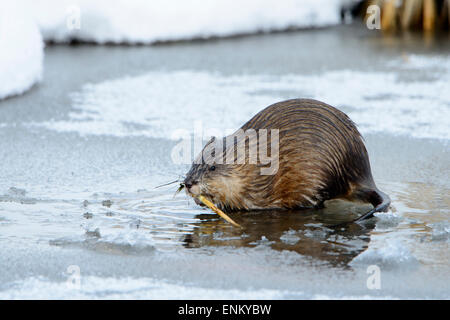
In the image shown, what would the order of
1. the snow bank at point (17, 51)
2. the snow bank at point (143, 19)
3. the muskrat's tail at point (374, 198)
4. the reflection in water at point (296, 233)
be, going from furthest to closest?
the snow bank at point (143, 19)
the snow bank at point (17, 51)
the muskrat's tail at point (374, 198)
the reflection in water at point (296, 233)

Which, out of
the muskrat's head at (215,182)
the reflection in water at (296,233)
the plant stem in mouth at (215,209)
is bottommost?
the reflection in water at (296,233)

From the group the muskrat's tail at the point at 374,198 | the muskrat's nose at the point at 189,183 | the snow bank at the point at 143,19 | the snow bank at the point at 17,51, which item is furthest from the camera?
the snow bank at the point at 143,19

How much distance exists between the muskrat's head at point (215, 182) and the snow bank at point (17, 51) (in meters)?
2.88

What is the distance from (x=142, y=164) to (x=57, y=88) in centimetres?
219

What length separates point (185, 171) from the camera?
4.86 m

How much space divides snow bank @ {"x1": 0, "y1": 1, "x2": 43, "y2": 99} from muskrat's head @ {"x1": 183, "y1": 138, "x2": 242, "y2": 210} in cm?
288

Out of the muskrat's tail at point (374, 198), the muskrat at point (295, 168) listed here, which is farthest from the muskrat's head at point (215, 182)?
the muskrat's tail at point (374, 198)

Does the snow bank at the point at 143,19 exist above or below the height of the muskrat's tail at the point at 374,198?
above

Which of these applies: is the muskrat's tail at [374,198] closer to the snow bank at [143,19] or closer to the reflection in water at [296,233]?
the reflection in water at [296,233]

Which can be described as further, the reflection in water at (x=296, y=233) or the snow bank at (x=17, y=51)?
the snow bank at (x=17, y=51)

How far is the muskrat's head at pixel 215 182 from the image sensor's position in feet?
13.3

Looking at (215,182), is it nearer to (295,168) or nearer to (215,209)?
(215,209)

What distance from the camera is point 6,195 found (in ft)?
14.3

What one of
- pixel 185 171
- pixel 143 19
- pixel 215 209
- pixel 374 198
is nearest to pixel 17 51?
pixel 143 19
